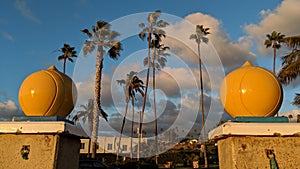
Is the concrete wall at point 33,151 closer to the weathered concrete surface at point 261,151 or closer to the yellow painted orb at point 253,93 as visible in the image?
the weathered concrete surface at point 261,151

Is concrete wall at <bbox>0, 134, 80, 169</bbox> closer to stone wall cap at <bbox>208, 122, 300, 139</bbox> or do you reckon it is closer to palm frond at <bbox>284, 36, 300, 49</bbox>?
stone wall cap at <bbox>208, 122, 300, 139</bbox>

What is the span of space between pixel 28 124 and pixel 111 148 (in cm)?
4629

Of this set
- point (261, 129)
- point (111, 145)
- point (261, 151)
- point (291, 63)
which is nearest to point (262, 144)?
point (261, 151)

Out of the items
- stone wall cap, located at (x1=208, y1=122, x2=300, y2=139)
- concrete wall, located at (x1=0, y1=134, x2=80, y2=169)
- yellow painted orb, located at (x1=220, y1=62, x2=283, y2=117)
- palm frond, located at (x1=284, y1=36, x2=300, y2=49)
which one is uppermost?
palm frond, located at (x1=284, y1=36, x2=300, y2=49)

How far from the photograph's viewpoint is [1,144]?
17.4ft

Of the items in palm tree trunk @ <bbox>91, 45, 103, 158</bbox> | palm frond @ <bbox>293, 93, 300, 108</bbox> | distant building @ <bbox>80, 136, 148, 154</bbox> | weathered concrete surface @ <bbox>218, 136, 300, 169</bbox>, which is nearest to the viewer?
weathered concrete surface @ <bbox>218, 136, 300, 169</bbox>

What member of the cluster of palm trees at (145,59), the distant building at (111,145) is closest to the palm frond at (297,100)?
the cluster of palm trees at (145,59)

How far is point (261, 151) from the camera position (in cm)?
482

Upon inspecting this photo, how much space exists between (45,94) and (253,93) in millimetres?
3728

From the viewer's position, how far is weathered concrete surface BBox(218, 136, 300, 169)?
477cm

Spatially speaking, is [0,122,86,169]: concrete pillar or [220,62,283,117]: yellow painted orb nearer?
[220,62,283,117]: yellow painted orb

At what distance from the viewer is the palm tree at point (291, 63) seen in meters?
13.8

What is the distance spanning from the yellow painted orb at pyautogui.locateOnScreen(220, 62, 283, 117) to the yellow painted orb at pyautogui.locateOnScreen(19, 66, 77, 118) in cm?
307

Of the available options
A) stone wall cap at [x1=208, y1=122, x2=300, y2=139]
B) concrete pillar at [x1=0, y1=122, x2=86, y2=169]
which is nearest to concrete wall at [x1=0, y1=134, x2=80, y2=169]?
concrete pillar at [x1=0, y1=122, x2=86, y2=169]
